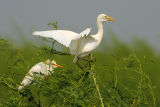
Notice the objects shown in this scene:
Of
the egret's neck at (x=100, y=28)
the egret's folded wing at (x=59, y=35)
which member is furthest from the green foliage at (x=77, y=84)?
the egret's neck at (x=100, y=28)

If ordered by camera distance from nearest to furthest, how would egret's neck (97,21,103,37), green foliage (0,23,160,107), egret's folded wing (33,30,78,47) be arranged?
green foliage (0,23,160,107) < egret's folded wing (33,30,78,47) < egret's neck (97,21,103,37)

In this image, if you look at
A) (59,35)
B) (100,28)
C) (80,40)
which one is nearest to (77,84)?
(59,35)

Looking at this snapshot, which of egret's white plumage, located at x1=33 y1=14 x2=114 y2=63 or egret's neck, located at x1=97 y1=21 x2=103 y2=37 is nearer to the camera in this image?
egret's white plumage, located at x1=33 y1=14 x2=114 y2=63

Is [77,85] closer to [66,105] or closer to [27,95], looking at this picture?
[66,105]

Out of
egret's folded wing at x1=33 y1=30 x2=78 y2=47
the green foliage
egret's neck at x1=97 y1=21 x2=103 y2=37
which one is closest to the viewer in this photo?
the green foliage

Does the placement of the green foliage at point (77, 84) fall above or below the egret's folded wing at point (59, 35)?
below

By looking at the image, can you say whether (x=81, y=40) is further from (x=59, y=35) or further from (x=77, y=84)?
(x=77, y=84)

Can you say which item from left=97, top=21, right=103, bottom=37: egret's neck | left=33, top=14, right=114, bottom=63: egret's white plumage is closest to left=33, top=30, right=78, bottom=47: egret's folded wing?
left=33, top=14, right=114, bottom=63: egret's white plumage

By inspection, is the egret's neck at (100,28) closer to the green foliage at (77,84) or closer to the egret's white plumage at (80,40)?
the egret's white plumage at (80,40)

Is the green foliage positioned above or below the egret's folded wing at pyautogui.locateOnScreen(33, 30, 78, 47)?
below

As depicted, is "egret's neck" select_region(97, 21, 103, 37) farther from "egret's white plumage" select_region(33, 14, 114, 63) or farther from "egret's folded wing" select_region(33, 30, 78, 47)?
"egret's folded wing" select_region(33, 30, 78, 47)

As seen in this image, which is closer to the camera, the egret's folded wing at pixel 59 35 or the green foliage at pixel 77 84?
the green foliage at pixel 77 84

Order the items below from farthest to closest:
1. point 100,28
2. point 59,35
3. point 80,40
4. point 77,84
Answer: point 100,28 → point 80,40 → point 59,35 → point 77,84

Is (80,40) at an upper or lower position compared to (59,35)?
lower
